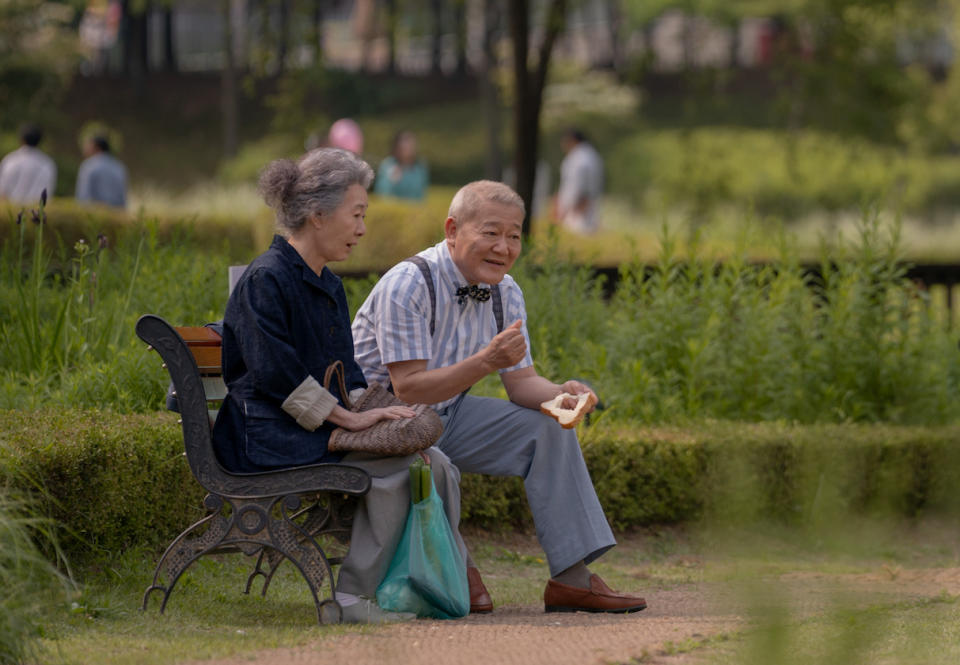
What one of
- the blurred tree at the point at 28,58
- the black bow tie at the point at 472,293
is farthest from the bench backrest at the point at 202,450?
the blurred tree at the point at 28,58

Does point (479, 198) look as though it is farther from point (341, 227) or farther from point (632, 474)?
point (632, 474)

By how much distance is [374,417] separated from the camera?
13.5 feet

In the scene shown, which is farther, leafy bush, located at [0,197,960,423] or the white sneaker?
leafy bush, located at [0,197,960,423]

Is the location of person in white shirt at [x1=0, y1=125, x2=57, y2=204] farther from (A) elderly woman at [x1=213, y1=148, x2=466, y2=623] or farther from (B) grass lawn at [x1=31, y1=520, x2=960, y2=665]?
(A) elderly woman at [x1=213, y1=148, x2=466, y2=623]

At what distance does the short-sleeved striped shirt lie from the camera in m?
4.34

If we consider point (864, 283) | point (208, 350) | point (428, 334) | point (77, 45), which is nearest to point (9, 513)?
point (208, 350)

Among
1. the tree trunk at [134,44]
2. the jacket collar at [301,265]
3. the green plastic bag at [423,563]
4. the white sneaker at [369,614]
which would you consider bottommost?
the white sneaker at [369,614]

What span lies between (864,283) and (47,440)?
481 cm

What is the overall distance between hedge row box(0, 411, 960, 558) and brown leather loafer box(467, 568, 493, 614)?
83cm

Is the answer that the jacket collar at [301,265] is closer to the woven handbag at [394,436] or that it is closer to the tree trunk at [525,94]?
the woven handbag at [394,436]

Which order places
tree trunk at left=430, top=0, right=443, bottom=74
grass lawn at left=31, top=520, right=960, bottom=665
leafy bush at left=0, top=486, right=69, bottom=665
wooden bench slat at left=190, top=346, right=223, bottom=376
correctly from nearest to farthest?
grass lawn at left=31, top=520, right=960, bottom=665 → leafy bush at left=0, top=486, right=69, bottom=665 → wooden bench slat at left=190, top=346, right=223, bottom=376 → tree trunk at left=430, top=0, right=443, bottom=74

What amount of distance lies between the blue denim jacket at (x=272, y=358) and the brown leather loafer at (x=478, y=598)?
0.74 meters

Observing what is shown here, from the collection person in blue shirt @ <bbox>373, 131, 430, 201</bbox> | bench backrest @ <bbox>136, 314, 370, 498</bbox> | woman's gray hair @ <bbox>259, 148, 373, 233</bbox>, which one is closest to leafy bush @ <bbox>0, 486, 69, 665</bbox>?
bench backrest @ <bbox>136, 314, 370, 498</bbox>

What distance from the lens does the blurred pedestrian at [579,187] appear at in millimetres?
15891
